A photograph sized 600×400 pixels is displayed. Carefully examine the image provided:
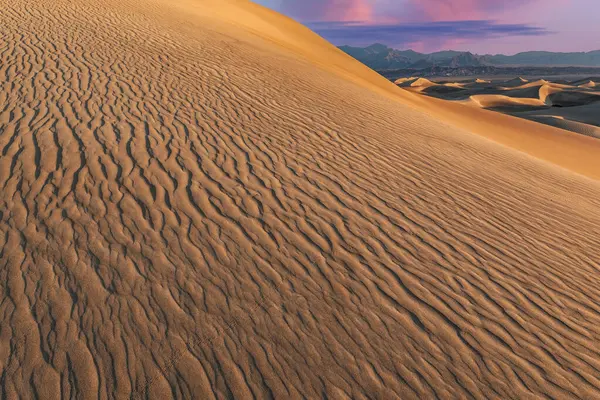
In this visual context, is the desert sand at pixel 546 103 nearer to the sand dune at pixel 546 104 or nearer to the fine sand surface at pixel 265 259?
the sand dune at pixel 546 104

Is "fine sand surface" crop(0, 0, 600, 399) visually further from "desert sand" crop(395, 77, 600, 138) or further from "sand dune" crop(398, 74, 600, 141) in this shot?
"desert sand" crop(395, 77, 600, 138)

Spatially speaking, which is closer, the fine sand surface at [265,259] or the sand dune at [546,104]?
the fine sand surface at [265,259]

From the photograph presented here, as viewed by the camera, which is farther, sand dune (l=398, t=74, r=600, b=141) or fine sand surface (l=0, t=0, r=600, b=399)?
sand dune (l=398, t=74, r=600, b=141)

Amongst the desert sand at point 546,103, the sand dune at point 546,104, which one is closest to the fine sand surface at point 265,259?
the sand dune at point 546,104

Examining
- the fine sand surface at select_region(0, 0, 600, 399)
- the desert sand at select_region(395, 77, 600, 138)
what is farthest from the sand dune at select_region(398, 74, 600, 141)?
the fine sand surface at select_region(0, 0, 600, 399)

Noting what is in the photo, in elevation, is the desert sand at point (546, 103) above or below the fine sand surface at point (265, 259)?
above

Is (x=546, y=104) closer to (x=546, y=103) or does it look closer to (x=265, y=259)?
(x=546, y=103)

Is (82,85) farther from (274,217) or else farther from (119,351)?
(119,351)

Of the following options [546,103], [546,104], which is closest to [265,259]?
[546,104]
